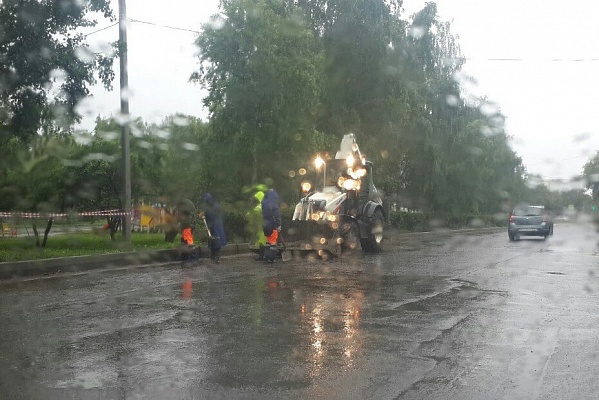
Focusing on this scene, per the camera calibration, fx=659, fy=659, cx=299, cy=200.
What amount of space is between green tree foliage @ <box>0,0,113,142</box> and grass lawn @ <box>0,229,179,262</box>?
298cm

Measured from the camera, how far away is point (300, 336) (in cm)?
732

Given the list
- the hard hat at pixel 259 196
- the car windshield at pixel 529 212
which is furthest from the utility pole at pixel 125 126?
the car windshield at pixel 529 212

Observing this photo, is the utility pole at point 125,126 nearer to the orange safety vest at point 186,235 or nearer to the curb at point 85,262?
the curb at point 85,262

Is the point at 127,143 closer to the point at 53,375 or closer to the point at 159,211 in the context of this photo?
the point at 159,211

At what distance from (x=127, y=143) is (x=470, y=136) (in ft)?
89.2

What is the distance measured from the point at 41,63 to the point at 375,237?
417 inches

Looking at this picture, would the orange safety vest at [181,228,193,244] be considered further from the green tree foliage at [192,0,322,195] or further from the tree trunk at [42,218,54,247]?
the green tree foliage at [192,0,322,195]

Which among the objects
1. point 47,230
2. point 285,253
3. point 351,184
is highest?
point 351,184

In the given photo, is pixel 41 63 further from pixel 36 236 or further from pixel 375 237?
pixel 375 237

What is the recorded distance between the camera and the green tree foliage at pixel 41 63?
14.2 m

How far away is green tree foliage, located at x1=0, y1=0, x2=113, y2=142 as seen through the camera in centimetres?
1423

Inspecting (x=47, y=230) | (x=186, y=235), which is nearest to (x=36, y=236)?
(x=47, y=230)

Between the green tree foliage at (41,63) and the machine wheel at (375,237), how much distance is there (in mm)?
8717

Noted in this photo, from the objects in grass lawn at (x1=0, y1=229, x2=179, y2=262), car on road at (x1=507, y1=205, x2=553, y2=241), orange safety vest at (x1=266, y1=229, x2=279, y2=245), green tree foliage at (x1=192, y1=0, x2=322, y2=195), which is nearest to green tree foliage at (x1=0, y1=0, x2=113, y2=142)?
grass lawn at (x1=0, y1=229, x2=179, y2=262)
